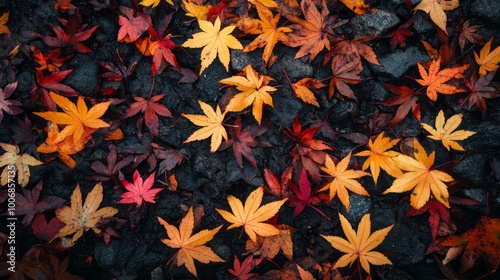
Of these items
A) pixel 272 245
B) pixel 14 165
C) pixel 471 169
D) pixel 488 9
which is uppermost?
pixel 488 9

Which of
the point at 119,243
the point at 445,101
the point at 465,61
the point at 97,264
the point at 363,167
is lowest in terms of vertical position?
the point at 97,264

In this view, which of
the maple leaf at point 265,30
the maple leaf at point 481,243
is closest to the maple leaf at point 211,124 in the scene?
the maple leaf at point 265,30

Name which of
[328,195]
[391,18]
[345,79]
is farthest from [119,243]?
[391,18]

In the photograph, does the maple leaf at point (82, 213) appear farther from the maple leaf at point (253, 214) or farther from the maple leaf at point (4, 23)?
the maple leaf at point (4, 23)

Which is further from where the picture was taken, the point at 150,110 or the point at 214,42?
the point at 150,110

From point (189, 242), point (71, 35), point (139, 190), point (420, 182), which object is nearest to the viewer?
point (420, 182)

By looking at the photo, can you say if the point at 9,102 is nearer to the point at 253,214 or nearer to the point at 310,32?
the point at 253,214

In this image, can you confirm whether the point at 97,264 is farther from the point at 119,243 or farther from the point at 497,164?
the point at 497,164

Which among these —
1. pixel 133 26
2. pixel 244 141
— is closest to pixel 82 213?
pixel 244 141
